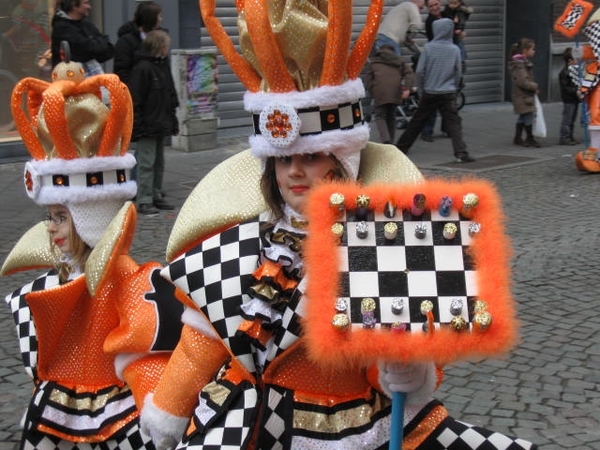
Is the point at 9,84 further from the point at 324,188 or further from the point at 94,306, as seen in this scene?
the point at 324,188

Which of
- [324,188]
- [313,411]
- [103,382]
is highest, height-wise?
[324,188]

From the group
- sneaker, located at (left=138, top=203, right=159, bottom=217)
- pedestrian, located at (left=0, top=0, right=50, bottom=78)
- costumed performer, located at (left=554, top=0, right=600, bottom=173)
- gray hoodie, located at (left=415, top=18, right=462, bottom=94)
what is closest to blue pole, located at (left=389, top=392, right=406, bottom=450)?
sneaker, located at (left=138, top=203, right=159, bottom=217)

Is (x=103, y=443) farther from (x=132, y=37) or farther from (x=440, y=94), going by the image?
(x=440, y=94)

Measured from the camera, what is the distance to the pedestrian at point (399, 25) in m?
13.0

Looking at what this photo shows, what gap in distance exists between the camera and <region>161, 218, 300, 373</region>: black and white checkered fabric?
106 inches

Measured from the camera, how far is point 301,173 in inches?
106

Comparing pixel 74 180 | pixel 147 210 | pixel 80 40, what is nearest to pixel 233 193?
pixel 74 180

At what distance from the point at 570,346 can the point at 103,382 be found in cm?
315

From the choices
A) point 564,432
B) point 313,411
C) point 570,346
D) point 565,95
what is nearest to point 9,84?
point 565,95

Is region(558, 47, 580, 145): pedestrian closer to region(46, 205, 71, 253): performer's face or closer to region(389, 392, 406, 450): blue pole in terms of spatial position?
region(46, 205, 71, 253): performer's face

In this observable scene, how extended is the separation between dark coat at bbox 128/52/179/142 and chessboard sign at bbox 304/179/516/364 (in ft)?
22.1

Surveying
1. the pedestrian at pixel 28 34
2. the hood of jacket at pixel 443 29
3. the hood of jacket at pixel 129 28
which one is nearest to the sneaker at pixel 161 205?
the hood of jacket at pixel 129 28

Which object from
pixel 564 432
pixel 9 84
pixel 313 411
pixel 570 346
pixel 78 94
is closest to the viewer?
pixel 313 411

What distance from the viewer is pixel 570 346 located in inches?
220
